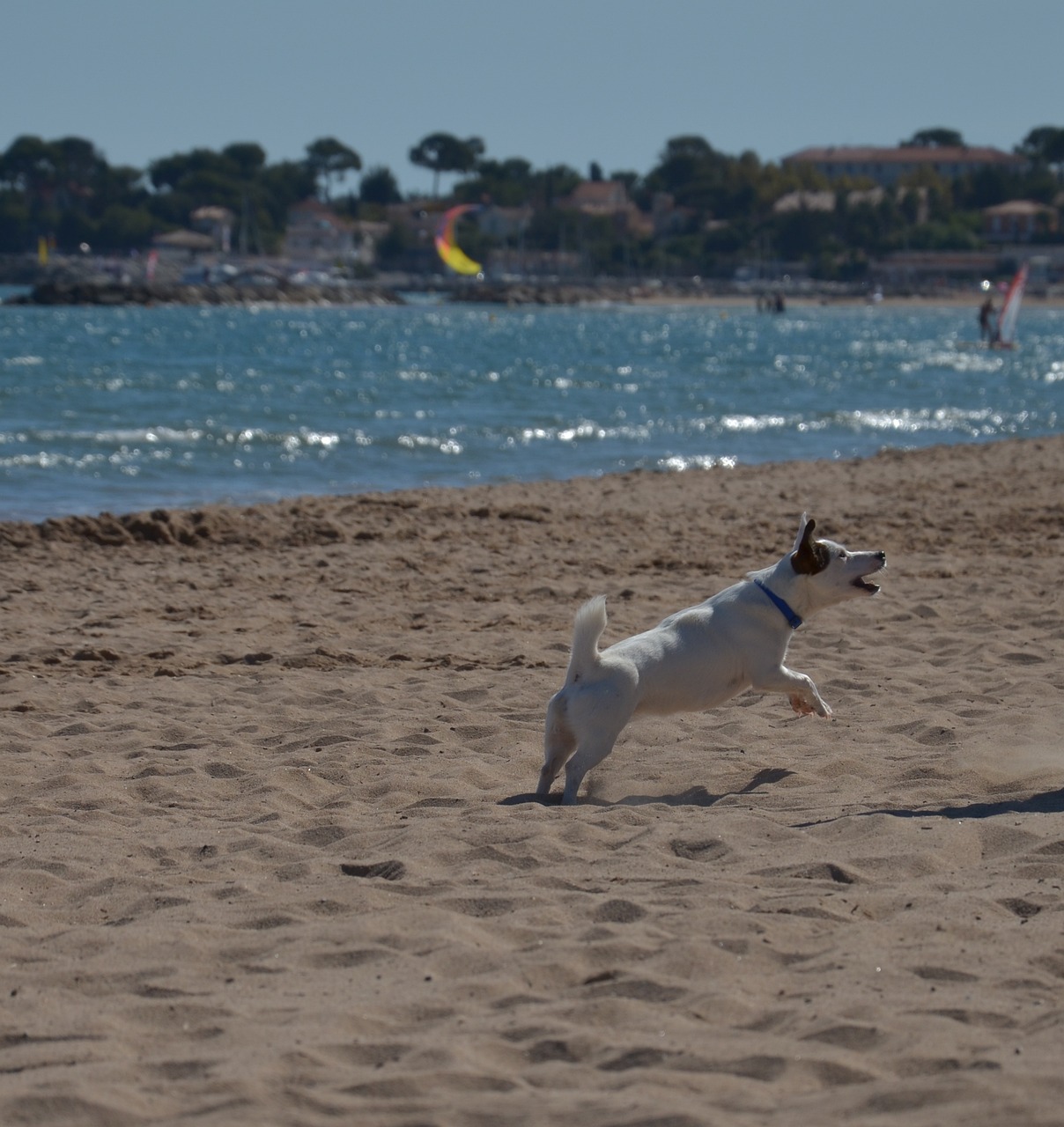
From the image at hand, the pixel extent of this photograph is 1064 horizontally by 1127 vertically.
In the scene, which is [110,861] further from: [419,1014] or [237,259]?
[237,259]

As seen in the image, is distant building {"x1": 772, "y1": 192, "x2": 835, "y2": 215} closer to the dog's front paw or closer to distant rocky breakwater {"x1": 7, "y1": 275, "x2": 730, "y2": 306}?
distant rocky breakwater {"x1": 7, "y1": 275, "x2": 730, "y2": 306}

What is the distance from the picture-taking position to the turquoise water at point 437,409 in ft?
57.7

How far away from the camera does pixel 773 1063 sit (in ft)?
10.7

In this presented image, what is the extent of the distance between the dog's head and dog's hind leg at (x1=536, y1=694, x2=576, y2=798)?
4.03 ft

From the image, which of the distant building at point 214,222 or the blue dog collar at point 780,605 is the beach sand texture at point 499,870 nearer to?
the blue dog collar at point 780,605

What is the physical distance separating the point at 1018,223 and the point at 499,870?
180307mm

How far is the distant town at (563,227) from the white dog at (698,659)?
14430 centimetres

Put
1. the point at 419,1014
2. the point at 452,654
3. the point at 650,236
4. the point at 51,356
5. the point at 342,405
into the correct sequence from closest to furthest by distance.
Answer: the point at 419,1014 < the point at 452,654 < the point at 342,405 < the point at 51,356 < the point at 650,236

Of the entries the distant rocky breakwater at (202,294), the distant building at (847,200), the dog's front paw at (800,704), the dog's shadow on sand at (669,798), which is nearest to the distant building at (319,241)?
the distant rocky breakwater at (202,294)

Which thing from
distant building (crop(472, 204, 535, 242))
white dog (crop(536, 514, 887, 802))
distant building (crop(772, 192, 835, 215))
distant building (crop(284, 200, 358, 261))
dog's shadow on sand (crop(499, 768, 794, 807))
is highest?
distant building (crop(772, 192, 835, 215))

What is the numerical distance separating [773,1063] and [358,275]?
552 feet

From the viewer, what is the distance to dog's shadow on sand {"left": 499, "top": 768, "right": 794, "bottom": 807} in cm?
568

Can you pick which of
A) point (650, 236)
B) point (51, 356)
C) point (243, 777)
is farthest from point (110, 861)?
point (650, 236)

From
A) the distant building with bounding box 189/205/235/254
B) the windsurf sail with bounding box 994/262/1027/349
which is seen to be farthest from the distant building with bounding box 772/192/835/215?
the windsurf sail with bounding box 994/262/1027/349
